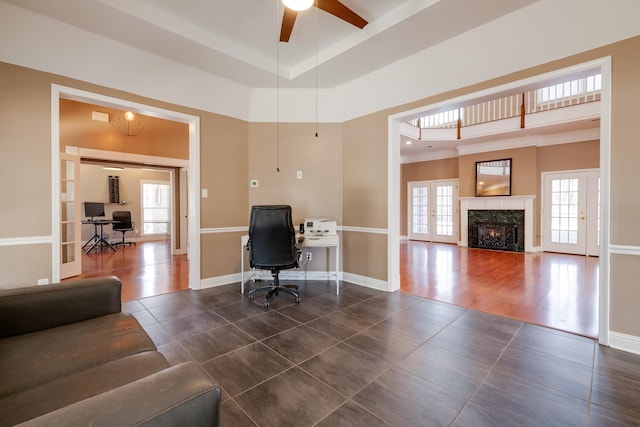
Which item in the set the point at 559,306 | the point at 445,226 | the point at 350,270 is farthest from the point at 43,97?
the point at 445,226

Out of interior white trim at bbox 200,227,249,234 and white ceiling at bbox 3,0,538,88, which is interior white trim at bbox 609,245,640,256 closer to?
white ceiling at bbox 3,0,538,88

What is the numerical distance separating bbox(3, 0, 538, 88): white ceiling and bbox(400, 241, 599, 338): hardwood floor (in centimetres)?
309

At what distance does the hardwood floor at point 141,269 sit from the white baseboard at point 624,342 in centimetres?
473

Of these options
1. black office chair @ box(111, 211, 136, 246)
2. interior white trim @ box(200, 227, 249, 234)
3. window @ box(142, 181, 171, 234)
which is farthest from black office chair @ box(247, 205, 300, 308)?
window @ box(142, 181, 171, 234)

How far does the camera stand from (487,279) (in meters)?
4.33

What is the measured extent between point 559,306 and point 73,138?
8208 millimetres

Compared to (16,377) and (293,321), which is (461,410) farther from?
(16,377)

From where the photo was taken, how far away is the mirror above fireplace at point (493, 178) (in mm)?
7258

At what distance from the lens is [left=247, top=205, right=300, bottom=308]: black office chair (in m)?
3.22

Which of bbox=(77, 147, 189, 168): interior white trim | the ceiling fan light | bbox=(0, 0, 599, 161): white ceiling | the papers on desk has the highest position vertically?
bbox=(0, 0, 599, 161): white ceiling

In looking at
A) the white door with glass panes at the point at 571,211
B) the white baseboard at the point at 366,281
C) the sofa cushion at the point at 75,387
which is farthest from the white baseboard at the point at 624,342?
the white door with glass panes at the point at 571,211

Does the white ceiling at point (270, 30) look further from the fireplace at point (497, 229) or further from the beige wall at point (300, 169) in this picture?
the fireplace at point (497, 229)

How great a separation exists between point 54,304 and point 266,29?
320 centimetres

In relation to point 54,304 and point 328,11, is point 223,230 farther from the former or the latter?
point 328,11
